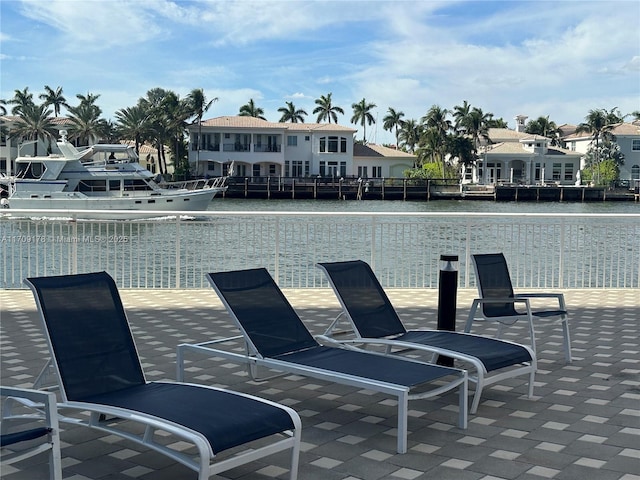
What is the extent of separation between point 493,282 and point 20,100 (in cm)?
8712

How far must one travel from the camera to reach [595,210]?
2391 inches

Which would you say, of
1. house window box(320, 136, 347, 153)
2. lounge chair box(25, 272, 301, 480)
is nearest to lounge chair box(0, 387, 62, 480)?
lounge chair box(25, 272, 301, 480)

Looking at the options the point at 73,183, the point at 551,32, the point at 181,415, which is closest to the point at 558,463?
the point at 181,415

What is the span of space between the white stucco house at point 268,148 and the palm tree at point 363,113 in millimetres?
28429

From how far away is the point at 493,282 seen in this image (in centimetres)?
693

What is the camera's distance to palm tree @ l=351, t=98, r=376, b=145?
334ft

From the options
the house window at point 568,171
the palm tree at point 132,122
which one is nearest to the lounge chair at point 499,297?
the palm tree at point 132,122

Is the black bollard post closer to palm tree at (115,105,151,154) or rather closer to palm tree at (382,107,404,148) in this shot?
palm tree at (115,105,151,154)

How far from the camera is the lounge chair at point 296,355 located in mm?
4543

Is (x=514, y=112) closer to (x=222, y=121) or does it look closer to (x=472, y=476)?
(x=222, y=121)

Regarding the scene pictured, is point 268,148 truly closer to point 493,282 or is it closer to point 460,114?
point 460,114

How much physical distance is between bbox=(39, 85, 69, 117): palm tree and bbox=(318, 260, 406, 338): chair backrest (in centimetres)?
9039

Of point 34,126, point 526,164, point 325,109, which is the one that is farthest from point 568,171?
point 34,126

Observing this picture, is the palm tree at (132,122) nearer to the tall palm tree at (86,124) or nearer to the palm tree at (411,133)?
the tall palm tree at (86,124)
